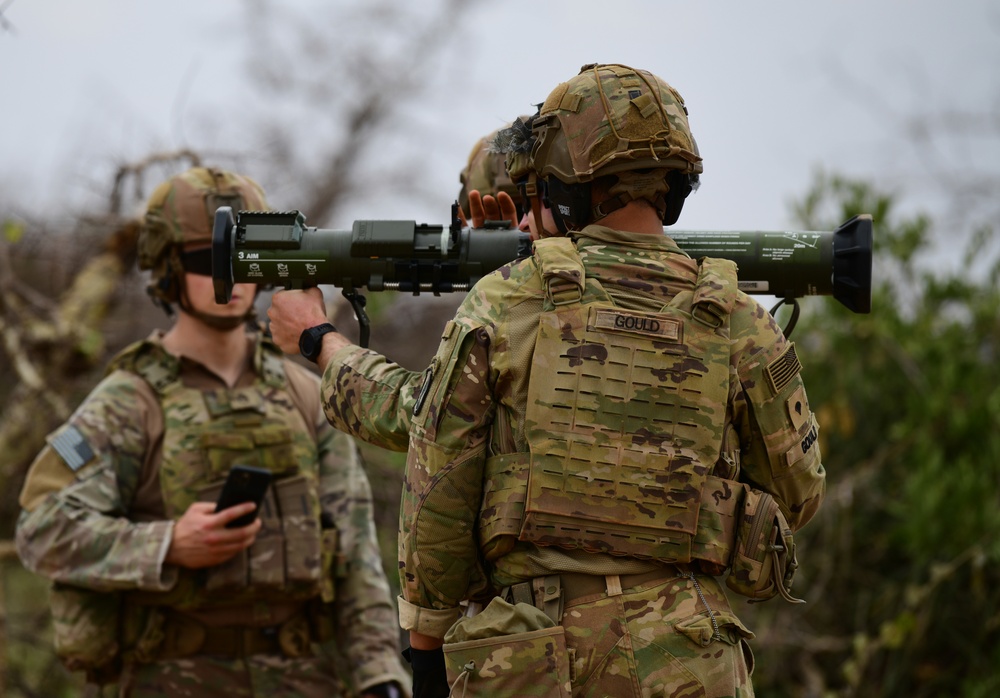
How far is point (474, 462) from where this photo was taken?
8.60 feet

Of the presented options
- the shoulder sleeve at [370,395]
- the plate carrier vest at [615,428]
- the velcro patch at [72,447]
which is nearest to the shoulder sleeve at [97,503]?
the velcro patch at [72,447]

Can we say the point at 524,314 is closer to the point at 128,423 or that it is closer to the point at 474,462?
the point at 474,462

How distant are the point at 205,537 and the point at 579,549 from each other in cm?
170

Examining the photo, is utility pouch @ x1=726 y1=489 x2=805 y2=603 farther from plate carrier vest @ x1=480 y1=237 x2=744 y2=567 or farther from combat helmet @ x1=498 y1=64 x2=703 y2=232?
combat helmet @ x1=498 y1=64 x2=703 y2=232

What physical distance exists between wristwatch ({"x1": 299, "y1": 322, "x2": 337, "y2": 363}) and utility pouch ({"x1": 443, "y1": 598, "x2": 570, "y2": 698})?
894 mm

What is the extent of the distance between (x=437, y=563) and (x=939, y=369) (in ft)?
20.4

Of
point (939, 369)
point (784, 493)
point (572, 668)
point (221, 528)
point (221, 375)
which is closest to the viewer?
point (572, 668)

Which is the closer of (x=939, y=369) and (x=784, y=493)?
(x=784, y=493)

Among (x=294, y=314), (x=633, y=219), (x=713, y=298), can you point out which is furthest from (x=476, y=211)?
(x=713, y=298)

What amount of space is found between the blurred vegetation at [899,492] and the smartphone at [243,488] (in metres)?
4.30

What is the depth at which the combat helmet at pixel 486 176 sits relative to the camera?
3.99m

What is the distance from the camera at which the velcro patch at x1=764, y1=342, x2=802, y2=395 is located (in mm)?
2676

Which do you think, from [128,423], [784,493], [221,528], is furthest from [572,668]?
[128,423]

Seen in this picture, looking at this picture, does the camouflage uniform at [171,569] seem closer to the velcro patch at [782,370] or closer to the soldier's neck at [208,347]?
the soldier's neck at [208,347]
